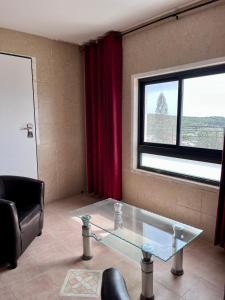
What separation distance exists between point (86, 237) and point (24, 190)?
893 millimetres

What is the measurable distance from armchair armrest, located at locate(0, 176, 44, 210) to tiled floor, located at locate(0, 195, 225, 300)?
1.43 ft

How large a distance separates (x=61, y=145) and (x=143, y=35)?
1.95 meters

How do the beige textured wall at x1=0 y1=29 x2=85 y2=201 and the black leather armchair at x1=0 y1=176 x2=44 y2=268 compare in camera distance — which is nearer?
the black leather armchair at x1=0 y1=176 x2=44 y2=268

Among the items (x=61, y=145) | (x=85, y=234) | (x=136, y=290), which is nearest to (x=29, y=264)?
(x=85, y=234)

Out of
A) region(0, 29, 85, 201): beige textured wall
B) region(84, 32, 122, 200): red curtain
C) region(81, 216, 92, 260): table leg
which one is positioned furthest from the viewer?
region(0, 29, 85, 201): beige textured wall

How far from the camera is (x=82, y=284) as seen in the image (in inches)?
70.3

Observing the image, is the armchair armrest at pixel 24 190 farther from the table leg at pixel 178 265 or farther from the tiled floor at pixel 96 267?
the table leg at pixel 178 265

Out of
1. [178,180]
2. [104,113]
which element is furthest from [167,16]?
[178,180]

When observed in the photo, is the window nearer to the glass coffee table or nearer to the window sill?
the window sill

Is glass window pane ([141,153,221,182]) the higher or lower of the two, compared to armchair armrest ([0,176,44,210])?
higher

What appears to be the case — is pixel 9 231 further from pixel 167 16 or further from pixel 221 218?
pixel 167 16

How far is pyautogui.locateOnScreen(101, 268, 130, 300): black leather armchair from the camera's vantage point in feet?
2.45

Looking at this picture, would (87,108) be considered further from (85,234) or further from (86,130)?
(85,234)

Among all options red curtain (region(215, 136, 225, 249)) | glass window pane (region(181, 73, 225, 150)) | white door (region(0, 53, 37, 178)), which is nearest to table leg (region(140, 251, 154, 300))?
red curtain (region(215, 136, 225, 249))
